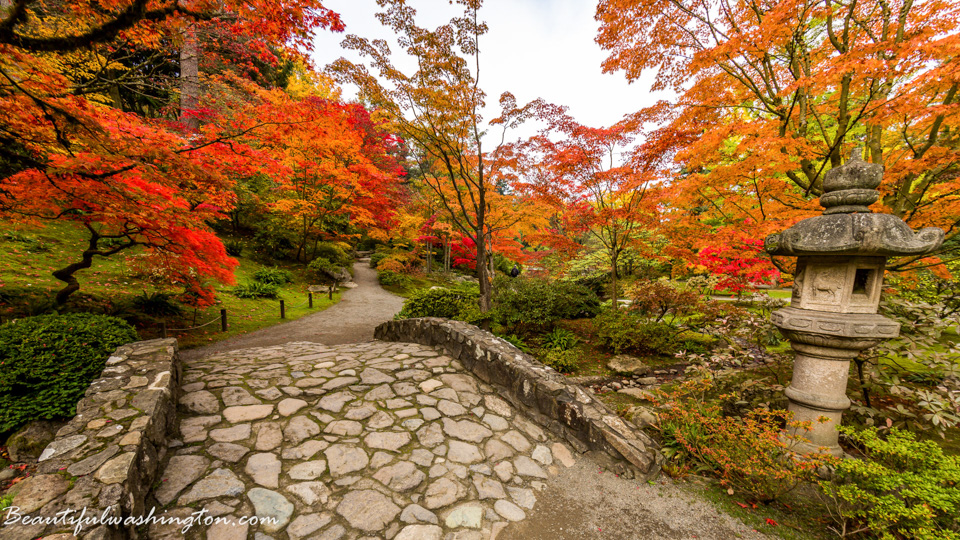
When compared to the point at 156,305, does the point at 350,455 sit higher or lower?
lower

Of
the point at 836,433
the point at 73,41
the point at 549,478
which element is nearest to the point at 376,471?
the point at 549,478

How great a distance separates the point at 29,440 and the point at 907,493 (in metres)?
6.87

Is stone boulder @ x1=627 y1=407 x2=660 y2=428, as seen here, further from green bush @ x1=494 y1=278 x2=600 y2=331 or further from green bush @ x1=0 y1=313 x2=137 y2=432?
green bush @ x1=0 y1=313 x2=137 y2=432

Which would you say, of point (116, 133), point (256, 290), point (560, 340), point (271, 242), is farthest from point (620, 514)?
point (271, 242)

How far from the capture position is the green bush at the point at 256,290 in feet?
34.6

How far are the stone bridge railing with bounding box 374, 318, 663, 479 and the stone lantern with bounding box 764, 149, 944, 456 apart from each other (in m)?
1.65

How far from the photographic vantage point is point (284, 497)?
2.39 m

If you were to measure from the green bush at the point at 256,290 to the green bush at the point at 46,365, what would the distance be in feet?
24.9

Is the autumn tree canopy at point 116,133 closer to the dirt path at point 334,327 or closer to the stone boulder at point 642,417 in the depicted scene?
the dirt path at point 334,327

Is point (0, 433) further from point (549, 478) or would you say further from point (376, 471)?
point (549, 478)

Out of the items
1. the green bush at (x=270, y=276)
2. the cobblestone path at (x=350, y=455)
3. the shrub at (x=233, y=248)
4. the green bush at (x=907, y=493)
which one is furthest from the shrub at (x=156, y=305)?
the green bush at (x=907, y=493)

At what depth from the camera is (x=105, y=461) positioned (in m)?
2.01

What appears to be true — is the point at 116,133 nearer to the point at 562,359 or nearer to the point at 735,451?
the point at 562,359

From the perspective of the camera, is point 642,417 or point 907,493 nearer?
point 907,493
